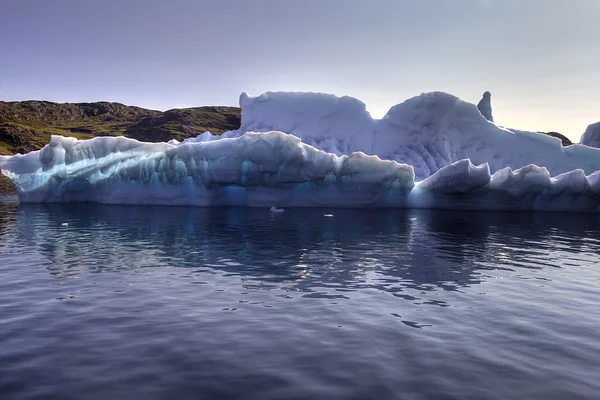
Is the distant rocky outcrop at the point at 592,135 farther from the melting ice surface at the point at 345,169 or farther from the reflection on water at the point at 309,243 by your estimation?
the reflection on water at the point at 309,243

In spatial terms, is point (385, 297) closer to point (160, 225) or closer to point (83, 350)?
point (83, 350)

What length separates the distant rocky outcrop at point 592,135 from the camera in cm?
5367

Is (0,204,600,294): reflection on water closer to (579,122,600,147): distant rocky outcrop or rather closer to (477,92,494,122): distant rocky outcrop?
(477,92,494,122): distant rocky outcrop

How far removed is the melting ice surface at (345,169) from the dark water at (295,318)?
515 inches

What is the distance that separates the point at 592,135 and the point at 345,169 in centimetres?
3826

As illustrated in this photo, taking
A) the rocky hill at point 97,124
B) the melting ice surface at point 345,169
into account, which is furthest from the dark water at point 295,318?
the rocky hill at point 97,124

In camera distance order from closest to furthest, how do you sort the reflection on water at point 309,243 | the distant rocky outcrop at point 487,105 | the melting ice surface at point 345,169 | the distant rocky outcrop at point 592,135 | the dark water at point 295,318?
the dark water at point 295,318 < the reflection on water at point 309,243 < the melting ice surface at point 345,169 < the distant rocky outcrop at point 487,105 < the distant rocky outcrop at point 592,135

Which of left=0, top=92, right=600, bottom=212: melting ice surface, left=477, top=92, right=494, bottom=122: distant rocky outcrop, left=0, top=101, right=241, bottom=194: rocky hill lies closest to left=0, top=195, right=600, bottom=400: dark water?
left=0, top=92, right=600, bottom=212: melting ice surface

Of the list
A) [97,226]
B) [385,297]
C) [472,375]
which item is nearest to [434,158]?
[97,226]

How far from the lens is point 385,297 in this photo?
11016 millimetres

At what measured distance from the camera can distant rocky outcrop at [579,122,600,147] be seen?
53672 millimetres

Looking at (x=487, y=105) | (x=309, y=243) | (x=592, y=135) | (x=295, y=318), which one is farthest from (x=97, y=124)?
(x=295, y=318)

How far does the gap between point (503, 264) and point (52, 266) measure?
46.6 feet

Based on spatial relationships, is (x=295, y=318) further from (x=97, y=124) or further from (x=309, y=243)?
(x=97, y=124)
